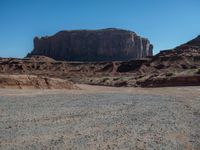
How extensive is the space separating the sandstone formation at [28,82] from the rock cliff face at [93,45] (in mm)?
120356

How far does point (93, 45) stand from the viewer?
164 meters

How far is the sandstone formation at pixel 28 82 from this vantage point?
33219 millimetres

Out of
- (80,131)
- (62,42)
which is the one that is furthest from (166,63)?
(62,42)

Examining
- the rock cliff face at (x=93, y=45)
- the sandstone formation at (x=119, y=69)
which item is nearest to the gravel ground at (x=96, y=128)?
the sandstone formation at (x=119, y=69)

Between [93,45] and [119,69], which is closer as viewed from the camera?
[119,69]

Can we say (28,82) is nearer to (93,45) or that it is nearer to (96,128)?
(96,128)

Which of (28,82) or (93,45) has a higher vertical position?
(93,45)

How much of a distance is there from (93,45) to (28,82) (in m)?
130

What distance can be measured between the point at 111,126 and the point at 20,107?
673 cm

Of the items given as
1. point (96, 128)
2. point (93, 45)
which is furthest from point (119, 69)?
point (96, 128)

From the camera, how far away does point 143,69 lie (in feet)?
284

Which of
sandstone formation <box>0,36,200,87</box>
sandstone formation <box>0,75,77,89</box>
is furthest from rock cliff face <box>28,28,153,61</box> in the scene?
sandstone formation <box>0,75,77,89</box>

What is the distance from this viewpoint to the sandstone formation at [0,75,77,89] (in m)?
33.2

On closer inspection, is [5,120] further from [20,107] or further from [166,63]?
[166,63]
